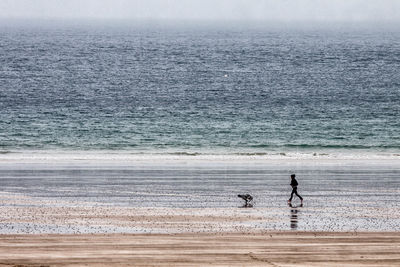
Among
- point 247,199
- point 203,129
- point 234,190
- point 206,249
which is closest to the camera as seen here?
point 206,249

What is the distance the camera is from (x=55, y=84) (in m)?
99.7

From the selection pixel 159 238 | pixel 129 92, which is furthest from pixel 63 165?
pixel 129 92

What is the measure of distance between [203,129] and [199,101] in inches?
738

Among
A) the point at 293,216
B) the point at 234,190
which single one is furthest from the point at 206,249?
the point at 234,190

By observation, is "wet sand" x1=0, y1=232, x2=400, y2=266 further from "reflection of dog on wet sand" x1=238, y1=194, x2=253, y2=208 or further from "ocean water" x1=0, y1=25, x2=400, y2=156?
"ocean water" x1=0, y1=25, x2=400, y2=156

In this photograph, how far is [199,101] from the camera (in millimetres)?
84500

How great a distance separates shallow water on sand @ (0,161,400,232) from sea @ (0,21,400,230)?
0.30 ft

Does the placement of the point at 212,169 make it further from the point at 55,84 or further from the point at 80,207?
the point at 55,84

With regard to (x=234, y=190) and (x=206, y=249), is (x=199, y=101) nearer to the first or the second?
(x=234, y=190)

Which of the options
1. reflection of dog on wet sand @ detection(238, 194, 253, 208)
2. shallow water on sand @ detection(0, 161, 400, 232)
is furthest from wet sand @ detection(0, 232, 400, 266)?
reflection of dog on wet sand @ detection(238, 194, 253, 208)

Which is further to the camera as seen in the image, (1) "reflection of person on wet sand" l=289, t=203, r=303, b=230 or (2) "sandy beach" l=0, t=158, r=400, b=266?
(1) "reflection of person on wet sand" l=289, t=203, r=303, b=230

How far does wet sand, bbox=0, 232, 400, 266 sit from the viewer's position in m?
23.1

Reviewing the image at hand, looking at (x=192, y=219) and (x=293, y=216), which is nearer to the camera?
(x=192, y=219)

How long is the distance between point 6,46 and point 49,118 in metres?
93.4
